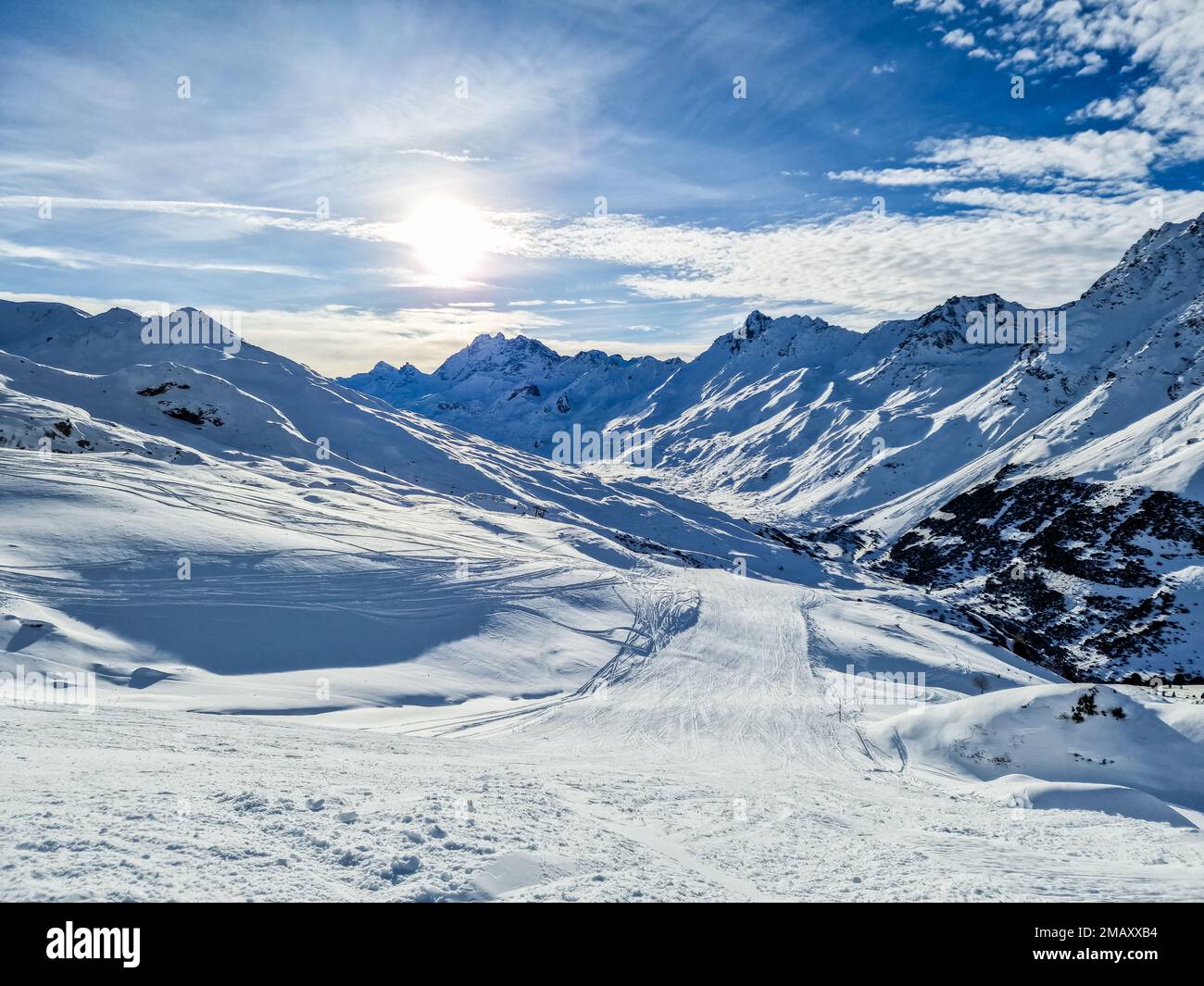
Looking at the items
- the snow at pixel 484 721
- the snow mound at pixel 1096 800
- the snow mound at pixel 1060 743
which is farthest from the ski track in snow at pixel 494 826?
the snow mound at pixel 1060 743

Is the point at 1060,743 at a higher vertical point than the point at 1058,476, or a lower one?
lower

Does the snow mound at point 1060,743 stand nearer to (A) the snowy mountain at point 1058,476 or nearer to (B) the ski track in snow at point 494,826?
(B) the ski track in snow at point 494,826

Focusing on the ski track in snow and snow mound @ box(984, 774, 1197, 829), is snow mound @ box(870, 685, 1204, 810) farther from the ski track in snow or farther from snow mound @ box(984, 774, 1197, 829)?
the ski track in snow

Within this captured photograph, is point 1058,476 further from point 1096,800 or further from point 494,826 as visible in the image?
point 494,826

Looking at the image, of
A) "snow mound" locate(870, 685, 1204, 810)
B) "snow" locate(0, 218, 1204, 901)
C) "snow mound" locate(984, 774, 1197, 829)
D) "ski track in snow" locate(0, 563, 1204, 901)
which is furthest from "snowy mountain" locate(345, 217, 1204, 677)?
"ski track in snow" locate(0, 563, 1204, 901)

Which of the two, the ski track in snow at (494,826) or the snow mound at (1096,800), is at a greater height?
the ski track in snow at (494,826)

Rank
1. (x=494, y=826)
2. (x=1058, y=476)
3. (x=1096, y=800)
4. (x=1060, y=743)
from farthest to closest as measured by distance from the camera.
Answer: (x=1058, y=476) → (x=1060, y=743) → (x=1096, y=800) → (x=494, y=826)

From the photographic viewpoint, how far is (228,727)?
13.6 m

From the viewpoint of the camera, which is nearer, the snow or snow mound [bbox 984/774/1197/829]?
the snow

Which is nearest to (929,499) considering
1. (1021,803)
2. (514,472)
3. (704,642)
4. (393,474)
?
(514,472)

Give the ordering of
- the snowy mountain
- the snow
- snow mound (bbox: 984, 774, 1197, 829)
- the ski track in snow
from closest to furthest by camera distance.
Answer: the ski track in snow → the snow → snow mound (bbox: 984, 774, 1197, 829) → the snowy mountain

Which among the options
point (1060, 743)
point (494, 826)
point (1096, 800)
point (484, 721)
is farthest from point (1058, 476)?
point (494, 826)
